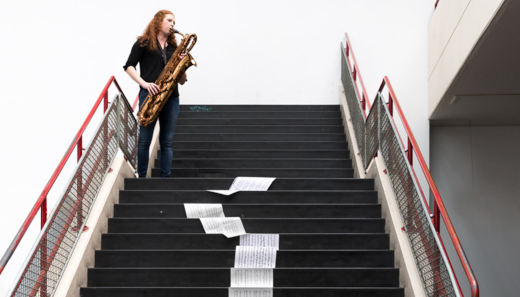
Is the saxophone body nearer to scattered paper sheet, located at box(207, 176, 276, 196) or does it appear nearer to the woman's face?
the woman's face

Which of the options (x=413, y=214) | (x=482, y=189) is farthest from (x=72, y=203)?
(x=482, y=189)

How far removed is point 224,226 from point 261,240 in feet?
1.05

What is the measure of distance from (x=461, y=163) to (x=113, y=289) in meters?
6.23

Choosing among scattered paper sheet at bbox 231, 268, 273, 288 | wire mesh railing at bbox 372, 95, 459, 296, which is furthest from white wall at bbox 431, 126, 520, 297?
scattered paper sheet at bbox 231, 268, 273, 288

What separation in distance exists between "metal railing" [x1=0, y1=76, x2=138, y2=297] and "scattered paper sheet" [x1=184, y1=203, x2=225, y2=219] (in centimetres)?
71

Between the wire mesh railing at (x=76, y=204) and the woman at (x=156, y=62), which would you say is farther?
the woman at (x=156, y=62)

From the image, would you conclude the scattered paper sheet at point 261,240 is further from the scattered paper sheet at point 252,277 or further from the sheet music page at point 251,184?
the sheet music page at point 251,184

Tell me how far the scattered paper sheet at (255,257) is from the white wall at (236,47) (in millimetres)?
4953

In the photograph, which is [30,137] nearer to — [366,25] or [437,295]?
[366,25]

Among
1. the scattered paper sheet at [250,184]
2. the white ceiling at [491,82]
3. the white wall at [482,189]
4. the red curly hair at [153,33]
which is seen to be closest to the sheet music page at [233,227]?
the scattered paper sheet at [250,184]

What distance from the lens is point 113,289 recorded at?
5477 millimetres

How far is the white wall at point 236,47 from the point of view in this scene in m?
10.5

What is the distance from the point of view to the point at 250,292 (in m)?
5.48

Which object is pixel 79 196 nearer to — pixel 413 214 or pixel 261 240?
pixel 261 240
